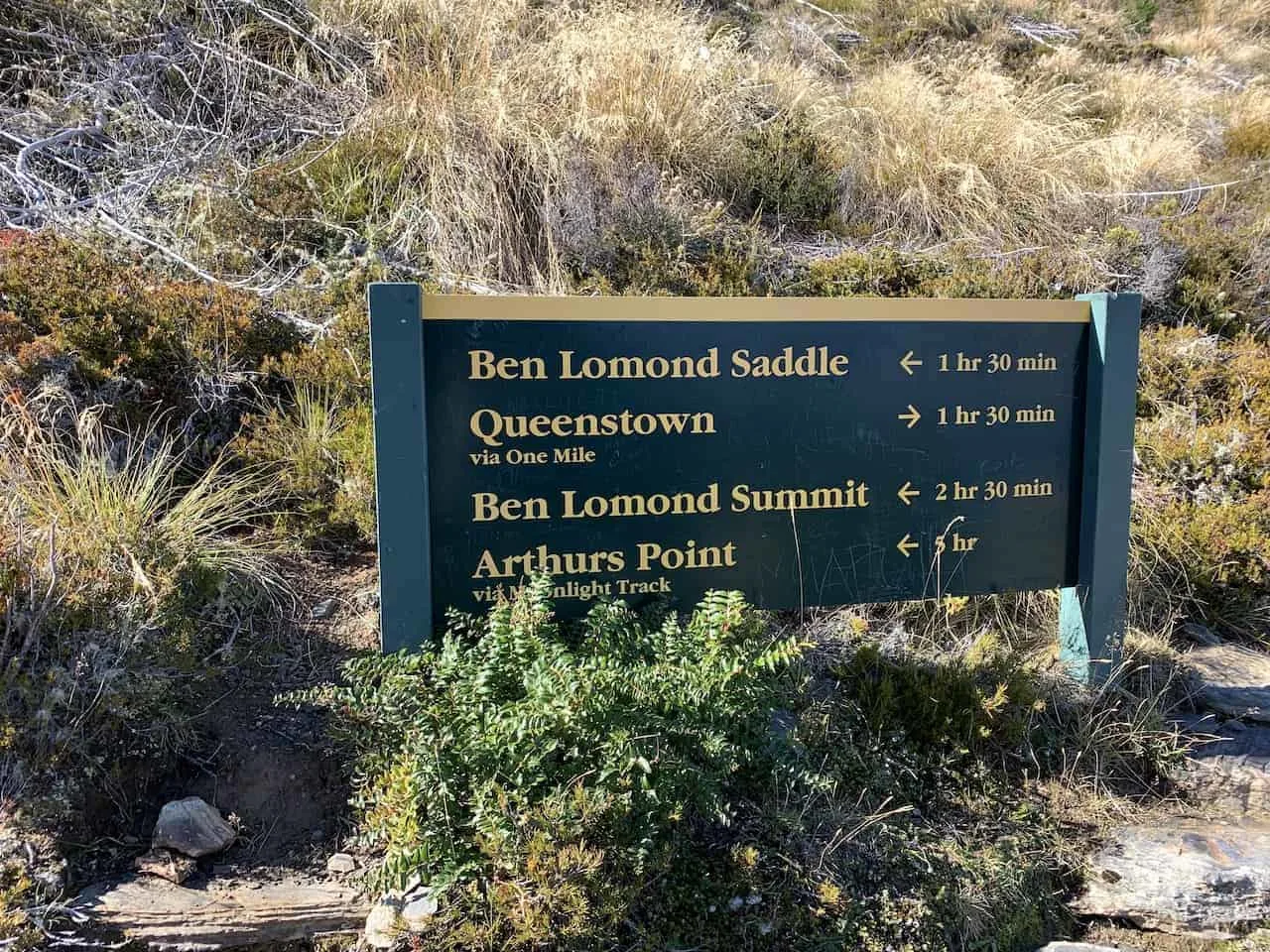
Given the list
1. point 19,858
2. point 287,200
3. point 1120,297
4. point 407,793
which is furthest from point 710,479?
point 287,200

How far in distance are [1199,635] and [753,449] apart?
2552 millimetres

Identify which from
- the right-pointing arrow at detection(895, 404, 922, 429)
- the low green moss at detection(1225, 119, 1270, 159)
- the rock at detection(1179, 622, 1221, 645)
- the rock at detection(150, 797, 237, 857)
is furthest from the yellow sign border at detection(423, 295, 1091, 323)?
the low green moss at detection(1225, 119, 1270, 159)

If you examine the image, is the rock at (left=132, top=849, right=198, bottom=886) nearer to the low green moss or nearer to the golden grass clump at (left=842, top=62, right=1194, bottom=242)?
the golden grass clump at (left=842, top=62, right=1194, bottom=242)

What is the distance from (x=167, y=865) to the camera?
233 cm

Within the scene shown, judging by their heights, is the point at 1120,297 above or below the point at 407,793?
above

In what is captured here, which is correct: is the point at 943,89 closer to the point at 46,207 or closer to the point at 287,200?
the point at 287,200

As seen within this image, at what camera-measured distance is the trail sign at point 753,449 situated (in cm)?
253

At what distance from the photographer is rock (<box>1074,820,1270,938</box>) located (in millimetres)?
2590

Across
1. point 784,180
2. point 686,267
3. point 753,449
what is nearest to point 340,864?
point 753,449

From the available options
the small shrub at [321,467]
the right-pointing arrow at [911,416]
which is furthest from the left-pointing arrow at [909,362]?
the small shrub at [321,467]

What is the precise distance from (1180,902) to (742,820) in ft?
4.46

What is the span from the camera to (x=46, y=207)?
536cm

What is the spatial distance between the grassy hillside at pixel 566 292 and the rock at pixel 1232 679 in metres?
0.19

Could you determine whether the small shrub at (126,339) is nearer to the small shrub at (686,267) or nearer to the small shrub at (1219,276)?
the small shrub at (686,267)
